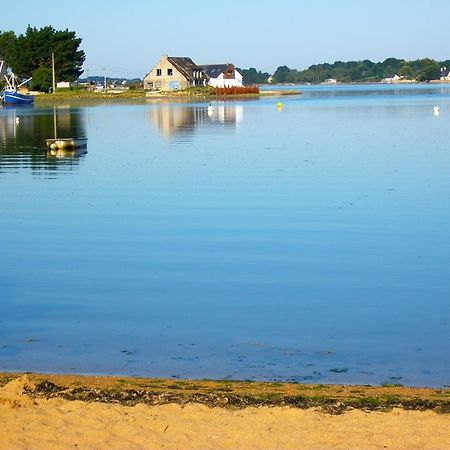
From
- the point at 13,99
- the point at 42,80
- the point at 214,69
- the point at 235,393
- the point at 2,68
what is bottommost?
the point at 235,393

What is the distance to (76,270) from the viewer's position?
17125 mm

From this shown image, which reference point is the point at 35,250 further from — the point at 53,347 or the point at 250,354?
the point at 250,354

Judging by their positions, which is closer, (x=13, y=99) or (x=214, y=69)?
(x=13, y=99)

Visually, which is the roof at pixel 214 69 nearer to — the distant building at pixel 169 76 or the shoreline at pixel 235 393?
the distant building at pixel 169 76

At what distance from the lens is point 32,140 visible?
169 ft

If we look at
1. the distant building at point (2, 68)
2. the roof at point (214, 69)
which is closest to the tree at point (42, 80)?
the distant building at point (2, 68)

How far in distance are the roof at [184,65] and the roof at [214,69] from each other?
764 centimetres

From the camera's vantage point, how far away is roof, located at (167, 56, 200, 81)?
498ft

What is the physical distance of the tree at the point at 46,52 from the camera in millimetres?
141000

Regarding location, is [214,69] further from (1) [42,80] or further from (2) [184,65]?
(1) [42,80]

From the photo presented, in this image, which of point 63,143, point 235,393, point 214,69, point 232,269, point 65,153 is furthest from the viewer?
point 214,69

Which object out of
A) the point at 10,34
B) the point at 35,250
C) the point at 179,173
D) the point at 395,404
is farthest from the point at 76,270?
the point at 10,34

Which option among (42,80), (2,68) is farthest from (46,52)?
(2,68)

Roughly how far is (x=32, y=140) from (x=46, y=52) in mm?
93675
